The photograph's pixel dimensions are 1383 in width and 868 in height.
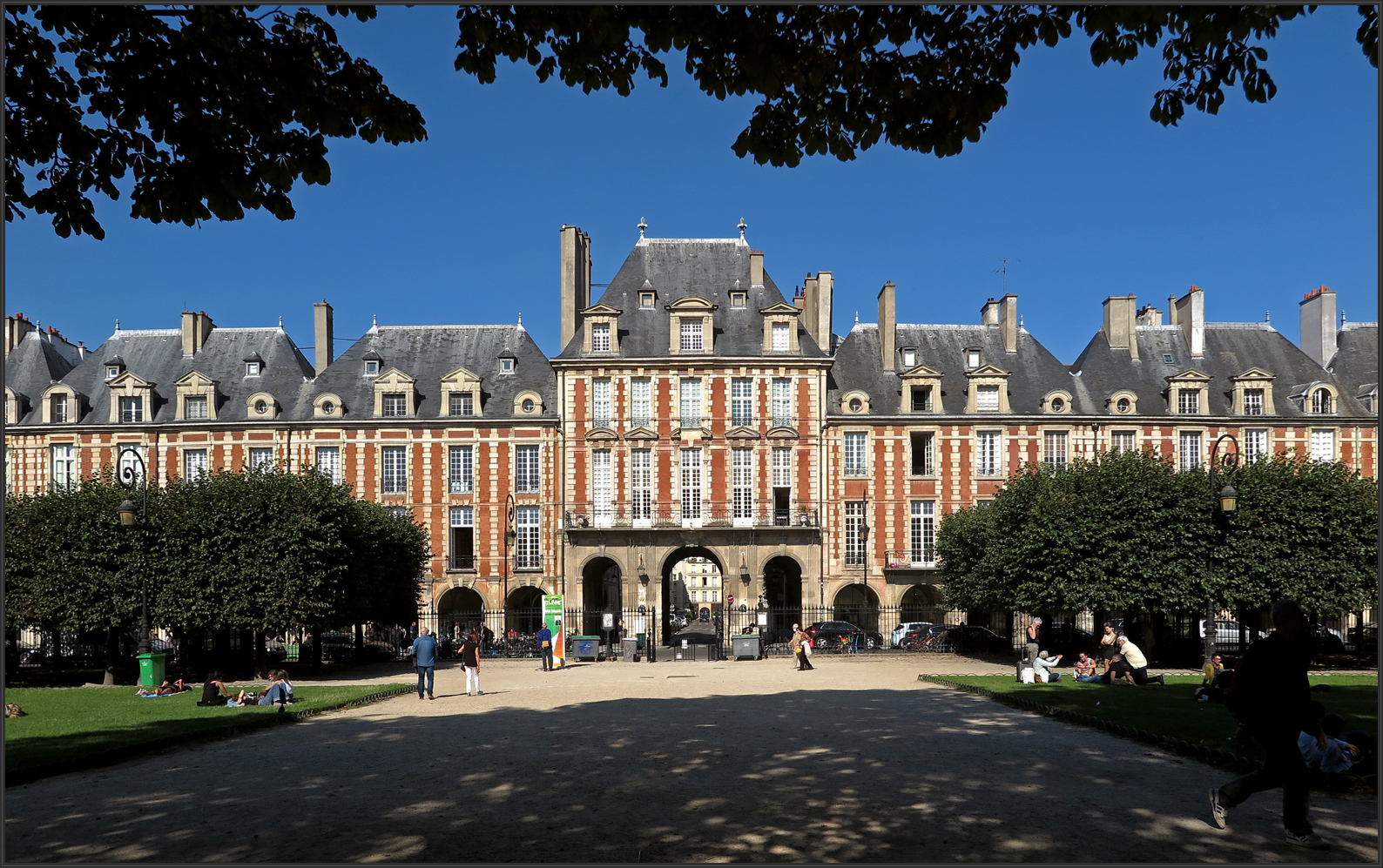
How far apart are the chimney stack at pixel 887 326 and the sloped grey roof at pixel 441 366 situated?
13.0m

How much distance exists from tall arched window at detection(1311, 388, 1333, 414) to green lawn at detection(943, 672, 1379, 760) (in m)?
22.2

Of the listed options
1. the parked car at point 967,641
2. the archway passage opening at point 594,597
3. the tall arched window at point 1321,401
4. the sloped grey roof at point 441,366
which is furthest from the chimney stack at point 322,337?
the tall arched window at point 1321,401

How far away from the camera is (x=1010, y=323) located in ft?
142

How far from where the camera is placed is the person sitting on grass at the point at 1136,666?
64.4ft

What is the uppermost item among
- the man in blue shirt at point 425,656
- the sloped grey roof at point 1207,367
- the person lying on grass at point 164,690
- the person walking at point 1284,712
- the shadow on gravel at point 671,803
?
the sloped grey roof at point 1207,367

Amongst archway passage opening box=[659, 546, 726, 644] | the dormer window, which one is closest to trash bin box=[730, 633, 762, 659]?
the dormer window

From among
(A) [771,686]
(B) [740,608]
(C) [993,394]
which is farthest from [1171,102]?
(C) [993,394]

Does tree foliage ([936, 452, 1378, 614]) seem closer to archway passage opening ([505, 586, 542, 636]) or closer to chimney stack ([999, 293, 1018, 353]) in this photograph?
chimney stack ([999, 293, 1018, 353])

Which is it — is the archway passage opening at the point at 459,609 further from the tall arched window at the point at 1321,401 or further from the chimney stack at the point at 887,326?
the tall arched window at the point at 1321,401

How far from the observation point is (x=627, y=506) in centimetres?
3962

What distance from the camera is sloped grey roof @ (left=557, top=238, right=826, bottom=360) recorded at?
40562mm

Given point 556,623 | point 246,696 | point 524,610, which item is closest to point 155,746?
point 246,696

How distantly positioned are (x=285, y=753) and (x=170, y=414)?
34.0 meters

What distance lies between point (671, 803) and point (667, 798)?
0.64 ft
